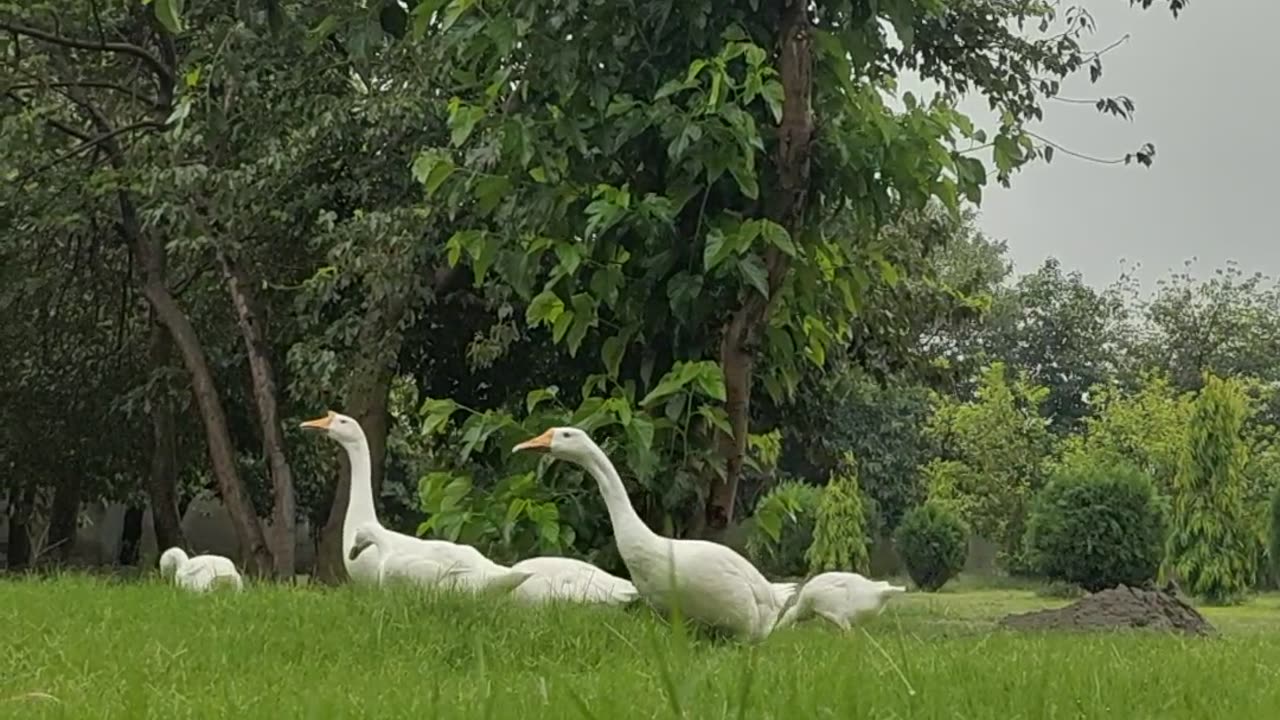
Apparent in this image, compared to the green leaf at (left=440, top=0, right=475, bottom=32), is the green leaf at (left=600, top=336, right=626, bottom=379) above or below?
below

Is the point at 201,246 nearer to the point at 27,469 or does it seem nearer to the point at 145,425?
the point at 145,425

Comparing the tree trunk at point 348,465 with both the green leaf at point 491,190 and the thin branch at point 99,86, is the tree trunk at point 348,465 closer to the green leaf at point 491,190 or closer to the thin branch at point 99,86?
the thin branch at point 99,86

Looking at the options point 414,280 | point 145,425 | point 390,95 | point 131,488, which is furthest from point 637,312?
point 131,488

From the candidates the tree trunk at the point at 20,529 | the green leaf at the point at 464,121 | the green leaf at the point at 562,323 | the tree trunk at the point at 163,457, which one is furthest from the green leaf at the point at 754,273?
the tree trunk at the point at 20,529

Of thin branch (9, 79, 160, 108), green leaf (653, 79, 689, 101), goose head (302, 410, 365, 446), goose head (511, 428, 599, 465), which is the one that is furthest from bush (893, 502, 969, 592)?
goose head (511, 428, 599, 465)

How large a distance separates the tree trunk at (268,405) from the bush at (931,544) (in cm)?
1350

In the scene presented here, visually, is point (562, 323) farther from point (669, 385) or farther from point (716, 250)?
point (716, 250)

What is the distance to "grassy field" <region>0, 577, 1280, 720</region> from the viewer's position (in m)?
2.93

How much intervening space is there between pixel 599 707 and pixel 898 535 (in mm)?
22082

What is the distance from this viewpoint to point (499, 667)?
4.15 meters

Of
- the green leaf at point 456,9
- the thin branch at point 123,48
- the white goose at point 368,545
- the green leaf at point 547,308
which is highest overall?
the thin branch at point 123,48

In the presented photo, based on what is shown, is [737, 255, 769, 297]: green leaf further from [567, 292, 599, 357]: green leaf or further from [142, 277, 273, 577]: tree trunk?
[142, 277, 273, 577]: tree trunk

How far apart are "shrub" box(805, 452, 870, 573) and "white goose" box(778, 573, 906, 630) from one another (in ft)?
49.1

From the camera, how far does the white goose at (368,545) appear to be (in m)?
5.84
